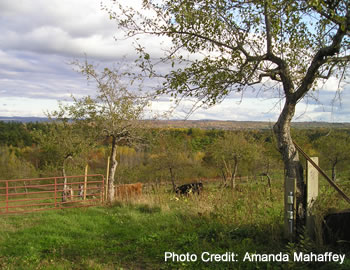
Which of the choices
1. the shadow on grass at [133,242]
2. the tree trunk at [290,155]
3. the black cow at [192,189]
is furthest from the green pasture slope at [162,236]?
the black cow at [192,189]

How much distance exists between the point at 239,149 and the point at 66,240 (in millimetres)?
25106

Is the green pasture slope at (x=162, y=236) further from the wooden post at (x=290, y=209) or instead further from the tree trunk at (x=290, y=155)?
the tree trunk at (x=290, y=155)

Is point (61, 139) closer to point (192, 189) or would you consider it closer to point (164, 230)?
point (192, 189)

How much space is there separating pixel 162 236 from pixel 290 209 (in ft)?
8.98

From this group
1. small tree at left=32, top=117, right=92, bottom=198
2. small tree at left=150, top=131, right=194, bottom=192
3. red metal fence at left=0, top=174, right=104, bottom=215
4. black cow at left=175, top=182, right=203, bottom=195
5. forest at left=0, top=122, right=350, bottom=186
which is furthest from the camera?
small tree at left=150, top=131, right=194, bottom=192

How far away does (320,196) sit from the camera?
553 cm

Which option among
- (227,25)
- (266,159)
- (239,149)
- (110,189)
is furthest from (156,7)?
(266,159)

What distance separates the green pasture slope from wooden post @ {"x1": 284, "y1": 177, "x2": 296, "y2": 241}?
193 mm

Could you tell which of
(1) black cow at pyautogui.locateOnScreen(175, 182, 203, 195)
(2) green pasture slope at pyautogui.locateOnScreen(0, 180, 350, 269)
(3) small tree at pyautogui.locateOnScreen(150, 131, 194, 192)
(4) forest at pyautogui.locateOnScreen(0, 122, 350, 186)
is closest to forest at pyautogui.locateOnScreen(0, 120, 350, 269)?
(2) green pasture slope at pyautogui.locateOnScreen(0, 180, 350, 269)

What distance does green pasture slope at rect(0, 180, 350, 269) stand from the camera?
510cm

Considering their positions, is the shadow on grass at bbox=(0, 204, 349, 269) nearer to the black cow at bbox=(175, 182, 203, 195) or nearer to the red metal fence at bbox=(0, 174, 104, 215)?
the black cow at bbox=(175, 182, 203, 195)

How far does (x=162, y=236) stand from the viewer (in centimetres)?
650

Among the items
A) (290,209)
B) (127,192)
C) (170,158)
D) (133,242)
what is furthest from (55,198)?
(170,158)

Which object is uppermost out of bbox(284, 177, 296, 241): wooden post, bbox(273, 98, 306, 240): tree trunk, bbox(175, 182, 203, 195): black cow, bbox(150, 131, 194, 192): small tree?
bbox(273, 98, 306, 240): tree trunk
